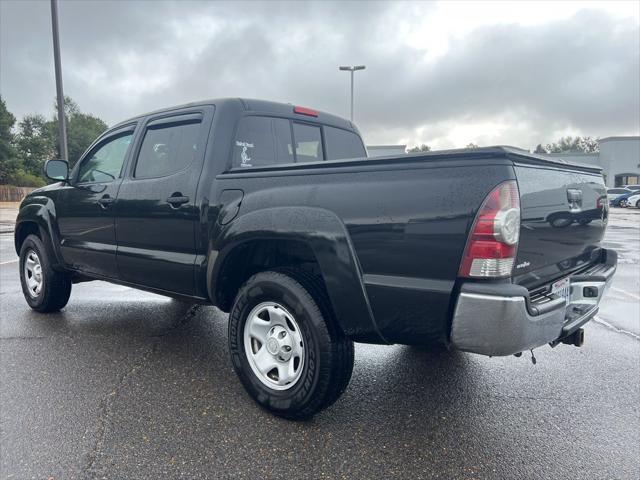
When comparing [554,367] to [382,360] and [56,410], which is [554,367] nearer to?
[382,360]

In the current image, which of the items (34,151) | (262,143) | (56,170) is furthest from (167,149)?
(34,151)

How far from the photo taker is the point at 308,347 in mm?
2557

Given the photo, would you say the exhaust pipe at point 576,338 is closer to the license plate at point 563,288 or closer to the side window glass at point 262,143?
the license plate at point 563,288

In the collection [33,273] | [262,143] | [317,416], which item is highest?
[262,143]

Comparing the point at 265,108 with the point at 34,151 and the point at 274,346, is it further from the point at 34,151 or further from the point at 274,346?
the point at 34,151

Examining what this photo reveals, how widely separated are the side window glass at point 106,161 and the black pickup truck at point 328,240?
0.03m

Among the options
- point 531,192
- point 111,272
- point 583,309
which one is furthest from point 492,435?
point 111,272

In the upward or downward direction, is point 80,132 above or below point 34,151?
above

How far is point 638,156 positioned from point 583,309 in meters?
53.9

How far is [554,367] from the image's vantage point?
3.56m

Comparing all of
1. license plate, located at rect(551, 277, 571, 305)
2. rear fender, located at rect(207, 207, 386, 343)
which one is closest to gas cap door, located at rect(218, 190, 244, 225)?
rear fender, located at rect(207, 207, 386, 343)

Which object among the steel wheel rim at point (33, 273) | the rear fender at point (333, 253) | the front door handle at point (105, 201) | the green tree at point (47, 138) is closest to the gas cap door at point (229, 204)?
the rear fender at point (333, 253)

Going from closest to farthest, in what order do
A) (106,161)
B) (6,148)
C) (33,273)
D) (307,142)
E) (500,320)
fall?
(500,320)
(307,142)
(106,161)
(33,273)
(6,148)

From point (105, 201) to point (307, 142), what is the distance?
1740 millimetres
